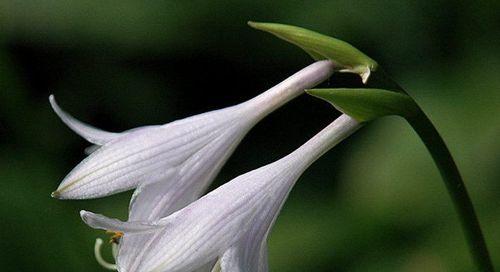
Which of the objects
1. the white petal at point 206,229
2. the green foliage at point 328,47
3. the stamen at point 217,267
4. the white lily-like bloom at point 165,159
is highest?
the green foliage at point 328,47

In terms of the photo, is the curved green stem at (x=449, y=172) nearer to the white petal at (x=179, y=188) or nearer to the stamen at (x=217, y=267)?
the white petal at (x=179, y=188)

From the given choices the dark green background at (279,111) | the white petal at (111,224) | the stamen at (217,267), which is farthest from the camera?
the dark green background at (279,111)

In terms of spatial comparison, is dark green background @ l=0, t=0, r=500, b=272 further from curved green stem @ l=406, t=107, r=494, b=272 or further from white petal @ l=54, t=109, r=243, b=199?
white petal @ l=54, t=109, r=243, b=199

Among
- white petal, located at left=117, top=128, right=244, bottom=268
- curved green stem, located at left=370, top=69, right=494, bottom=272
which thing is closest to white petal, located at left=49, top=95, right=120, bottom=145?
white petal, located at left=117, top=128, right=244, bottom=268

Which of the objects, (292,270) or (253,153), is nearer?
(292,270)

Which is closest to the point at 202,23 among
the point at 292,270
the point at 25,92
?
the point at 25,92

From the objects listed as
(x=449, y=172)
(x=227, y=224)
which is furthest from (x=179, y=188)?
(x=449, y=172)

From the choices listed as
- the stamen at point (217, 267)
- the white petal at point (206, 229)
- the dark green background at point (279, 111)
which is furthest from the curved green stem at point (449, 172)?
the dark green background at point (279, 111)

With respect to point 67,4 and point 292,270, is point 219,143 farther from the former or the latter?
point 67,4
